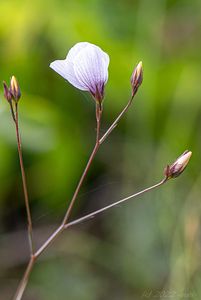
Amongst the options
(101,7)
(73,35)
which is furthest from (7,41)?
(101,7)

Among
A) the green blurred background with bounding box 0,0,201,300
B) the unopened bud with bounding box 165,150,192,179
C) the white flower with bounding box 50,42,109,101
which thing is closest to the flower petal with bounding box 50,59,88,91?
the white flower with bounding box 50,42,109,101

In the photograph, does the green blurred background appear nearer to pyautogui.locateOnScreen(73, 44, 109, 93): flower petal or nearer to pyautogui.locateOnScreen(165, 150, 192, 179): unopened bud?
pyautogui.locateOnScreen(165, 150, 192, 179): unopened bud

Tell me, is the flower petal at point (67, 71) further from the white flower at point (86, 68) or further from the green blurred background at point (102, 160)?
the green blurred background at point (102, 160)

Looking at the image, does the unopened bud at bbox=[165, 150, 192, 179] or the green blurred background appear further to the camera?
the green blurred background

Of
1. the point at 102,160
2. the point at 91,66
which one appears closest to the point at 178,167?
the point at 91,66

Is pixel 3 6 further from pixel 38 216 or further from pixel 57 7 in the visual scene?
pixel 38 216
